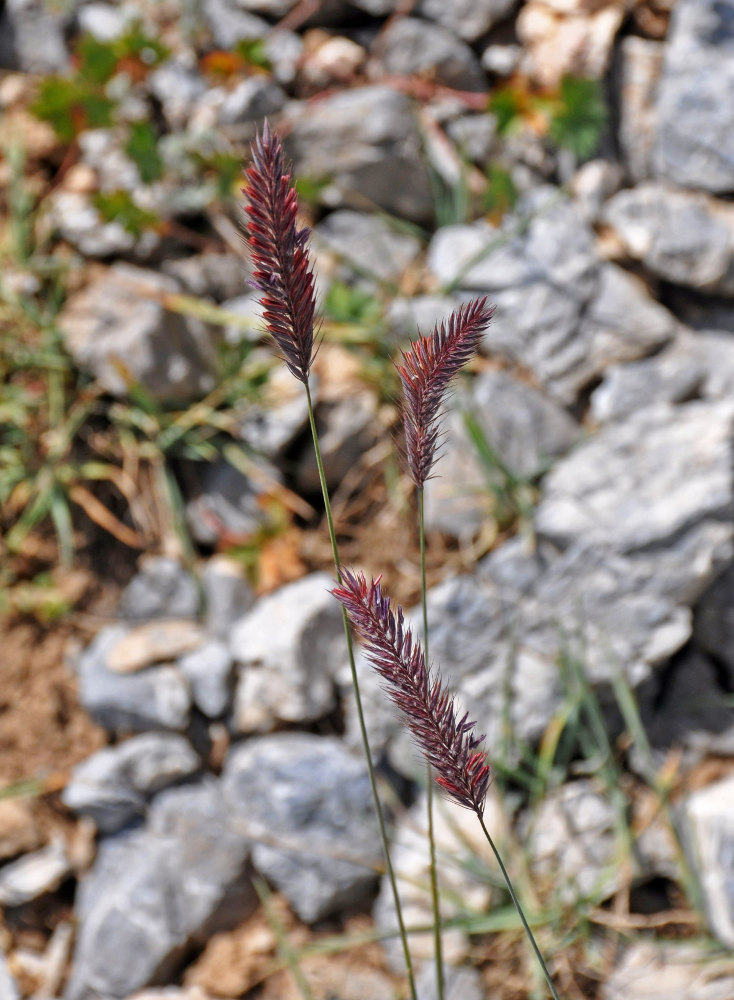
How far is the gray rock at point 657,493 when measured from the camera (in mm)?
2287

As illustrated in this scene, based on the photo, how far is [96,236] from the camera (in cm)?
305

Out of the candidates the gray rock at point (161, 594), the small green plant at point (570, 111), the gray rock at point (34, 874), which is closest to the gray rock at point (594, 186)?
the small green plant at point (570, 111)

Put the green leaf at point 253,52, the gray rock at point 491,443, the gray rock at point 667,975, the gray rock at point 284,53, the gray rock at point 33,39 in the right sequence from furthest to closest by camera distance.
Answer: the gray rock at point 33,39, the gray rock at point 284,53, the green leaf at point 253,52, the gray rock at point 491,443, the gray rock at point 667,975

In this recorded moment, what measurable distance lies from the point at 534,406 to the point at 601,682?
0.90m

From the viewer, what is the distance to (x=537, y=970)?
77.4 inches

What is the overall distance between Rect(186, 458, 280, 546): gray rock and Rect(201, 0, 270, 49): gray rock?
5.66 feet

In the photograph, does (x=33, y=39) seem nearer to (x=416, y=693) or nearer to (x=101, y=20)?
(x=101, y=20)

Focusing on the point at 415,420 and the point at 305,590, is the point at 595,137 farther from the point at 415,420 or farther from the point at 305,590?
the point at 415,420

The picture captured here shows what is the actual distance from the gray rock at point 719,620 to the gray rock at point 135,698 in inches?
60.3

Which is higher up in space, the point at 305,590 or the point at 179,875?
the point at 305,590

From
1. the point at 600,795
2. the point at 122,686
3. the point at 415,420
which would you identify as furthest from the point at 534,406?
the point at 415,420

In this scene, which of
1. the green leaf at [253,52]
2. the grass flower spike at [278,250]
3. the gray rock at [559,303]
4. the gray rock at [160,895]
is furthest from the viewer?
the green leaf at [253,52]

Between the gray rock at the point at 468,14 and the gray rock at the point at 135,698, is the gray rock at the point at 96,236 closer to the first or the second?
the gray rock at the point at 468,14

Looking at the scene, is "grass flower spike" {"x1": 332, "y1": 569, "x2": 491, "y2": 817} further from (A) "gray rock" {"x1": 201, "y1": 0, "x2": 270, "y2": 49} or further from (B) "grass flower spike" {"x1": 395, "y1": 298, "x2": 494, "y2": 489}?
(A) "gray rock" {"x1": 201, "y1": 0, "x2": 270, "y2": 49}
